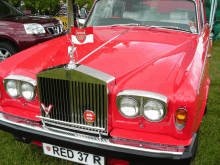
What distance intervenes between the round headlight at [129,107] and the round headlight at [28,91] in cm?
93

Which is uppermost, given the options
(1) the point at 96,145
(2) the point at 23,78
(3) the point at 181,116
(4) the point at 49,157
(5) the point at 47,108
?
(2) the point at 23,78

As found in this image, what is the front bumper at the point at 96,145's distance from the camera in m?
1.65

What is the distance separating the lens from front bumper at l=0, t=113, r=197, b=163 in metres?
1.65

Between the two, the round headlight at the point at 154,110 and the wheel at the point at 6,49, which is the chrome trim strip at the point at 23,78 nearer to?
the round headlight at the point at 154,110

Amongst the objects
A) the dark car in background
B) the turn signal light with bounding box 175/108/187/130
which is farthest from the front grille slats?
the dark car in background

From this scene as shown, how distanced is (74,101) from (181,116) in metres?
0.92

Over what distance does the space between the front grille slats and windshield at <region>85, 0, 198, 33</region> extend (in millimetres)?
1705

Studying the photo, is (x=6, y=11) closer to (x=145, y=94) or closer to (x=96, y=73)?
(x=96, y=73)

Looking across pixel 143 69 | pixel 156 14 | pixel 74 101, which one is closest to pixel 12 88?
pixel 74 101

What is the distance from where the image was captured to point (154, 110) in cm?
170

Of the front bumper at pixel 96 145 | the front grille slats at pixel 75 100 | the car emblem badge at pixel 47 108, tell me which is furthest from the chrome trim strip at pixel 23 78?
the front bumper at pixel 96 145

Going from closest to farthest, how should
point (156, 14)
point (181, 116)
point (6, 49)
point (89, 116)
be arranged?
point (181, 116) → point (89, 116) → point (156, 14) → point (6, 49)

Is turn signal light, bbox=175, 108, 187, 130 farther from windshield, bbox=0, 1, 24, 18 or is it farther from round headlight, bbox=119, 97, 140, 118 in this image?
windshield, bbox=0, 1, 24, 18

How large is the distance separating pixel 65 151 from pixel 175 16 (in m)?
2.32
